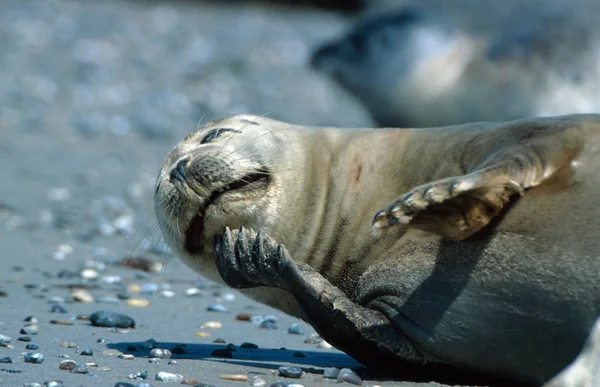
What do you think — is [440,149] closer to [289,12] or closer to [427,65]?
[427,65]

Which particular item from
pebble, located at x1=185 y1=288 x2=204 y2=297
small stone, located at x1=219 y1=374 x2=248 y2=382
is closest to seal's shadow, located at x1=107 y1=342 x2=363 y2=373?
small stone, located at x1=219 y1=374 x2=248 y2=382

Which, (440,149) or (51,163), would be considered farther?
(51,163)

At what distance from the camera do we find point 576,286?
320cm

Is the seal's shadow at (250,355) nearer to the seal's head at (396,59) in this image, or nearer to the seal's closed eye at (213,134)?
the seal's closed eye at (213,134)

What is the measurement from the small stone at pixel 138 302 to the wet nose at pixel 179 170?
1242 mm

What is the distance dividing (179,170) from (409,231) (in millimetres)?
858

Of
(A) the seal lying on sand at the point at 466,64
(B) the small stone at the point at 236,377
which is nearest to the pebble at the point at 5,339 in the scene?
(B) the small stone at the point at 236,377

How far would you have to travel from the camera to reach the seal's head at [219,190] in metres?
3.90

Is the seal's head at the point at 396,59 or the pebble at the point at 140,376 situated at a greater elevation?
the seal's head at the point at 396,59

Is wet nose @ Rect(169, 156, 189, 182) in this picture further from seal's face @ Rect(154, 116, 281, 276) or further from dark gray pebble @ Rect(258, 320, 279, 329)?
dark gray pebble @ Rect(258, 320, 279, 329)

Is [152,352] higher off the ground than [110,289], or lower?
lower

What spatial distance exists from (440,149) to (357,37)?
A: 1019 centimetres

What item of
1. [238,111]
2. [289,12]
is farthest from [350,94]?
[289,12]

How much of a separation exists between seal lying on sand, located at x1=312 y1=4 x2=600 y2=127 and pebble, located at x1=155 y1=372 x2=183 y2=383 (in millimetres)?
7737
